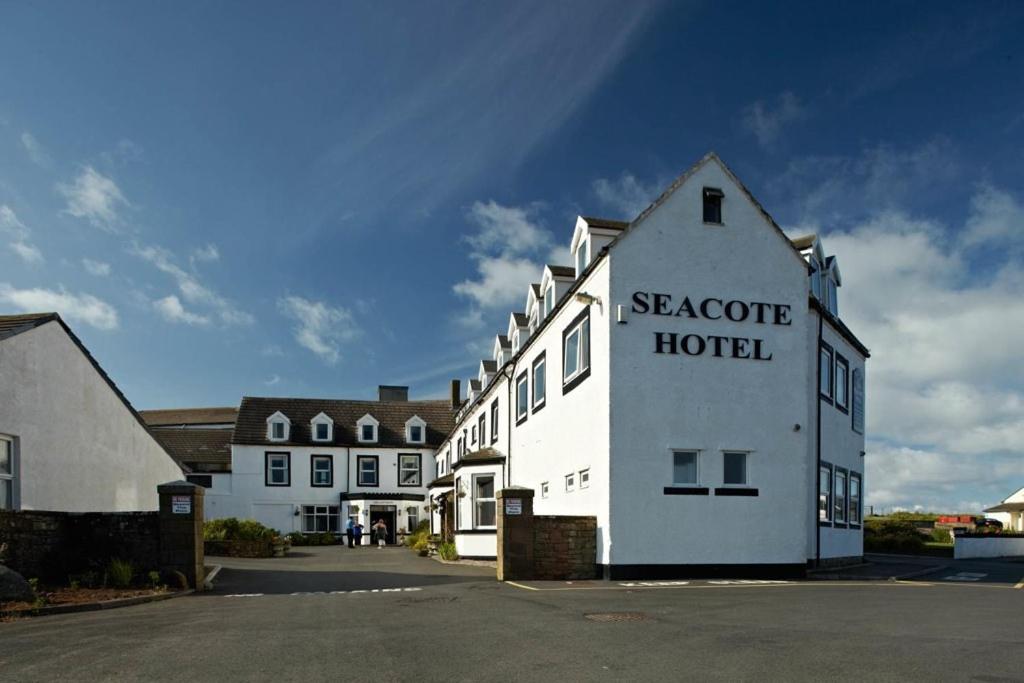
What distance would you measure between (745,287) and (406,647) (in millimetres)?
13442

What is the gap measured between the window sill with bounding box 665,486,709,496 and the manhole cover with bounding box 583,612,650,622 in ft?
22.9

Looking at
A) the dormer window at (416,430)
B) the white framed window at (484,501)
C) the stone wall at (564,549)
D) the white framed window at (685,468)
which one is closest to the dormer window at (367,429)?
the dormer window at (416,430)

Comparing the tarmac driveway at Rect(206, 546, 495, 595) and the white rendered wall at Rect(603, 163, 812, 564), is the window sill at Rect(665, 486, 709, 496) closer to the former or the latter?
the white rendered wall at Rect(603, 163, 812, 564)

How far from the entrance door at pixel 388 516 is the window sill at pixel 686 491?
117 feet

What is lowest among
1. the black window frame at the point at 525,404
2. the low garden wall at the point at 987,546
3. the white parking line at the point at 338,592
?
the low garden wall at the point at 987,546

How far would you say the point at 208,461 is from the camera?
53.1m

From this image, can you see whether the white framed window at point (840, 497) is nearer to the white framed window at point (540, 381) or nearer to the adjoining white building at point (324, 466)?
the white framed window at point (540, 381)

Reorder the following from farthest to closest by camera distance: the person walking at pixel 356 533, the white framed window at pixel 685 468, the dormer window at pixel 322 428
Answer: the dormer window at pixel 322 428 → the person walking at pixel 356 533 → the white framed window at pixel 685 468

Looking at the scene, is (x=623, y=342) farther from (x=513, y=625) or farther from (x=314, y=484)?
(x=314, y=484)

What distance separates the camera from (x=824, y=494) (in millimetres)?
22547

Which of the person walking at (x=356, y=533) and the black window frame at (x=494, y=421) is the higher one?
the black window frame at (x=494, y=421)

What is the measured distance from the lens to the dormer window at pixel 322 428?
54500 millimetres

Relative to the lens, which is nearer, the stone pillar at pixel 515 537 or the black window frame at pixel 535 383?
the stone pillar at pixel 515 537

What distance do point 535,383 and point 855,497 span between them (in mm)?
10767
